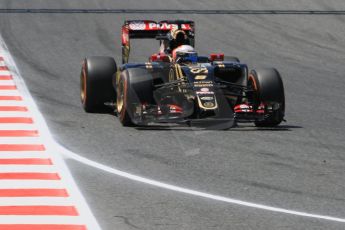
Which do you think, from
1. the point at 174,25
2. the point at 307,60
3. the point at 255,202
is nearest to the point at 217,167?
the point at 255,202

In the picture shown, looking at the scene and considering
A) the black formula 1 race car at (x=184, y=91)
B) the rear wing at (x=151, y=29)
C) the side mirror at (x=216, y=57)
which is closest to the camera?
the black formula 1 race car at (x=184, y=91)

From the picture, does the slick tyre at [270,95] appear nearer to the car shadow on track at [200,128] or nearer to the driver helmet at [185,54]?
the car shadow on track at [200,128]

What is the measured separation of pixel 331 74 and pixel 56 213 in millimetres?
14193

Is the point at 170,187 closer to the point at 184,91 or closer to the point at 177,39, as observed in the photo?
the point at 184,91

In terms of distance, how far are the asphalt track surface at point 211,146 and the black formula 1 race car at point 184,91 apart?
25 cm

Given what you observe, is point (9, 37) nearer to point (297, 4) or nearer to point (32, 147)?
point (297, 4)

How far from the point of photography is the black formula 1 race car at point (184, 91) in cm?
1516

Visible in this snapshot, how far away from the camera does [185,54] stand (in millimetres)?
16625

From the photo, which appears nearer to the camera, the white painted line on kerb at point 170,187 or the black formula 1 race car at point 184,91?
the white painted line on kerb at point 170,187

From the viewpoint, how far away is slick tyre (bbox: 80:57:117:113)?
16641mm

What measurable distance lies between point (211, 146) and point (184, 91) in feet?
5.45

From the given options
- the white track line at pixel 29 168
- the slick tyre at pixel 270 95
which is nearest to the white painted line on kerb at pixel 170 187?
the white track line at pixel 29 168

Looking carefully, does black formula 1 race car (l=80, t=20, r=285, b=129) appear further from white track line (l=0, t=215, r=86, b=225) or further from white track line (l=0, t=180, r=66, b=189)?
white track line (l=0, t=215, r=86, b=225)

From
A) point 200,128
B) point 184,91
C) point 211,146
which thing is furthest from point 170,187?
point 184,91
